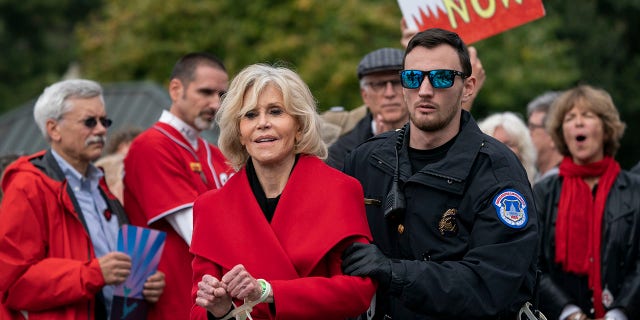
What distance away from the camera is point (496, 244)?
15.6 ft

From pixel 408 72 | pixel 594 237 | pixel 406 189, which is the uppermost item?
pixel 408 72

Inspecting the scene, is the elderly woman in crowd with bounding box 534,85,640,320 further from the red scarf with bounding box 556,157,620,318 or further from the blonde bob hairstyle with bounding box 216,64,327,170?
the blonde bob hairstyle with bounding box 216,64,327,170

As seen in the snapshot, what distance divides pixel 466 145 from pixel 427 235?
442mm

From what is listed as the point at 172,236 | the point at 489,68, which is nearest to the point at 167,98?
the point at 172,236

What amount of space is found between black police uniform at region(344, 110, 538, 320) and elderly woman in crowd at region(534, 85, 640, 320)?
2.43 m

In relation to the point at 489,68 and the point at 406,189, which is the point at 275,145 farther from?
the point at 489,68

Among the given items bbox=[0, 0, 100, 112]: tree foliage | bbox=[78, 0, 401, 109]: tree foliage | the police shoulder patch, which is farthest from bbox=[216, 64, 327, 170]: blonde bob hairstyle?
bbox=[0, 0, 100, 112]: tree foliage

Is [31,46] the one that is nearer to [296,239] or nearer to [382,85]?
[382,85]

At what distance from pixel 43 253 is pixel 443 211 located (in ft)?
8.65

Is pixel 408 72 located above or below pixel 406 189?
above

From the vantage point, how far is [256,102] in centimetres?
487

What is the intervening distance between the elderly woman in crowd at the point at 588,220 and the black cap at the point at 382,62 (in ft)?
4.06

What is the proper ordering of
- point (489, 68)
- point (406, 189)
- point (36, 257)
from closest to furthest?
point (406, 189), point (36, 257), point (489, 68)

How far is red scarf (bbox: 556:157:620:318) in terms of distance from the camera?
24.0ft
